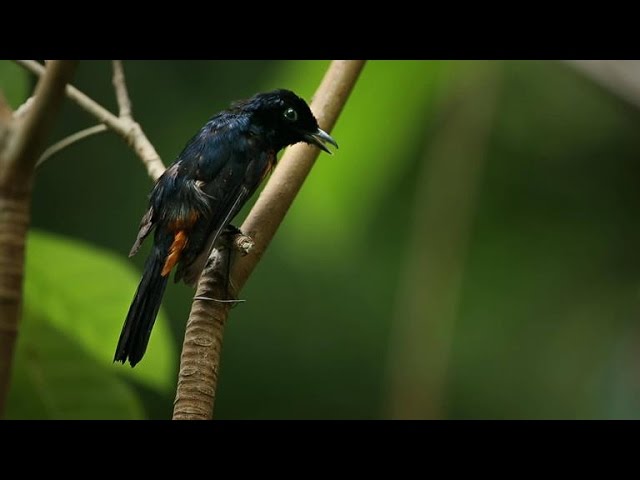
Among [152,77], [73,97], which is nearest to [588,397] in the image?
[152,77]

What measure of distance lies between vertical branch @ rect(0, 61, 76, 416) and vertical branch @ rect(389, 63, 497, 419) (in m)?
2.11

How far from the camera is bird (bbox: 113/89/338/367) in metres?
2.28

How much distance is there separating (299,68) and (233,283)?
141 cm

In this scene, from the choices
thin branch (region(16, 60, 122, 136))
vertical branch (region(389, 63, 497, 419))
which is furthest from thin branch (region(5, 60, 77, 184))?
vertical branch (region(389, 63, 497, 419))

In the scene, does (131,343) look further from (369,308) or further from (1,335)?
(369,308)

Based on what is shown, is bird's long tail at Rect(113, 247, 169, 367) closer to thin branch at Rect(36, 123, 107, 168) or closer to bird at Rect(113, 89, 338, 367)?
bird at Rect(113, 89, 338, 367)

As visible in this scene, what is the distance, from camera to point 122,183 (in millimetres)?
6246

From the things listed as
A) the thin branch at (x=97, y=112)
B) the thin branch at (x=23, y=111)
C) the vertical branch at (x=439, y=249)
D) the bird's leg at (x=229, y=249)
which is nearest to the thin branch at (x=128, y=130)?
the thin branch at (x=97, y=112)

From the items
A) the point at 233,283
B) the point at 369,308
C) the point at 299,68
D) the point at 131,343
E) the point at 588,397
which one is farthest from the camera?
the point at 369,308

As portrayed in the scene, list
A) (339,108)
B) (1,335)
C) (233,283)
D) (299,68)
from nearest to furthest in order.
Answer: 1. (1,335)
2. (233,283)
3. (339,108)
4. (299,68)

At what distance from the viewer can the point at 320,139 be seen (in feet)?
9.27

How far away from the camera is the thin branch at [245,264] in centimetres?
196

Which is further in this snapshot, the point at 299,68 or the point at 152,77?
the point at 152,77

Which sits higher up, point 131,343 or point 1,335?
point 131,343
